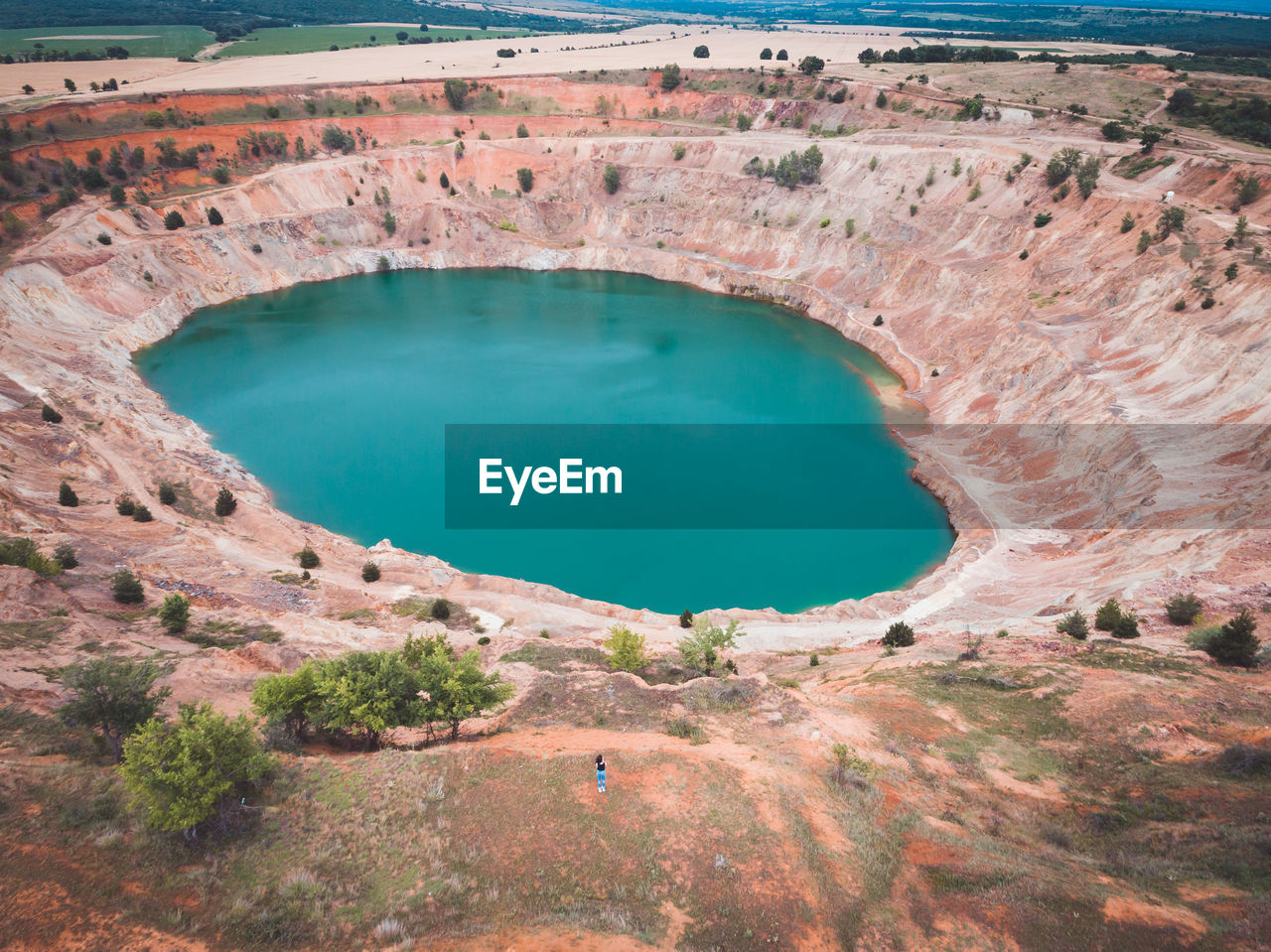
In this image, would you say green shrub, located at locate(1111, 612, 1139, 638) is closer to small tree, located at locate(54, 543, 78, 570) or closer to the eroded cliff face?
the eroded cliff face

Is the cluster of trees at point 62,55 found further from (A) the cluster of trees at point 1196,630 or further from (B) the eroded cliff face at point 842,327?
(A) the cluster of trees at point 1196,630

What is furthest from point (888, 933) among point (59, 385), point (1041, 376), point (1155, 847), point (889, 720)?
point (59, 385)

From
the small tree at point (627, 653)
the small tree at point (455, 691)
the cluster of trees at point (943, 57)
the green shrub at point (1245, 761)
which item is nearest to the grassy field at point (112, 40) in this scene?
the cluster of trees at point (943, 57)

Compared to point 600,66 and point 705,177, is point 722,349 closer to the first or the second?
point 705,177

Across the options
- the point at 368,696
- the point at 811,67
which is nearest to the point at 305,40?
the point at 811,67

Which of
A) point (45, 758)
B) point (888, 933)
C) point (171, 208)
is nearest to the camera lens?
point (888, 933)
